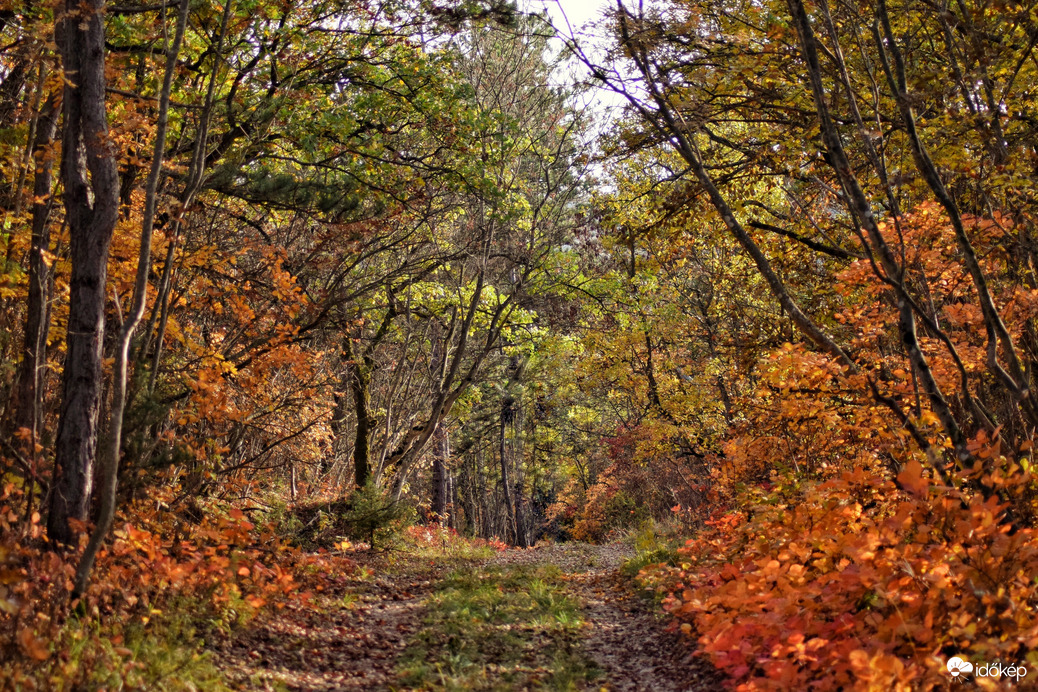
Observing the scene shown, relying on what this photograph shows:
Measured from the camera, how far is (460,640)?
257 inches

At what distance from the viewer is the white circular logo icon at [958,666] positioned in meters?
3.48

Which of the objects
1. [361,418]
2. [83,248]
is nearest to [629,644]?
[83,248]

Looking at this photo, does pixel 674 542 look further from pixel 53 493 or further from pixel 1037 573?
pixel 53 493

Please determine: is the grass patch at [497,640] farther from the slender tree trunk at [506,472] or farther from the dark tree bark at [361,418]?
the slender tree trunk at [506,472]

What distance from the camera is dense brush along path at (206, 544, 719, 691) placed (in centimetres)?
549

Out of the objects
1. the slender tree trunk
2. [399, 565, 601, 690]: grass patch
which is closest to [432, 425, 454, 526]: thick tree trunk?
the slender tree trunk

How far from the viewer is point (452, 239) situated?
13.0 metres

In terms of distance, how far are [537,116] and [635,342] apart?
467 centimetres

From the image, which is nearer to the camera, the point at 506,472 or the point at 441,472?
the point at 441,472

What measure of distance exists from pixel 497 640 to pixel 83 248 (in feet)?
15.9

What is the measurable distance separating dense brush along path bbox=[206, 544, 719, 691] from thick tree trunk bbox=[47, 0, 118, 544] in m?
1.72

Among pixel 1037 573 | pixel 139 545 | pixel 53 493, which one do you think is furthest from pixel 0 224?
pixel 1037 573

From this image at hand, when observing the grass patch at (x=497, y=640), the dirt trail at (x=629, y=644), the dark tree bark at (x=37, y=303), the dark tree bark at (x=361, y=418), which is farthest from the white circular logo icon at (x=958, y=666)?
the dark tree bark at (x=361, y=418)

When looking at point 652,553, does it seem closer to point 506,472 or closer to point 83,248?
point 83,248
